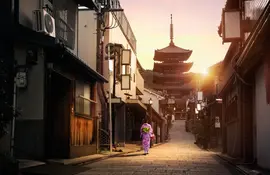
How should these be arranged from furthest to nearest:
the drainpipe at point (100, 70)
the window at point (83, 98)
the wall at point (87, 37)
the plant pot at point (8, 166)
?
the drainpipe at point (100, 70) < the wall at point (87, 37) < the window at point (83, 98) < the plant pot at point (8, 166)

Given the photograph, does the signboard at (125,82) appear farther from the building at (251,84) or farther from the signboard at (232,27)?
the signboard at (232,27)

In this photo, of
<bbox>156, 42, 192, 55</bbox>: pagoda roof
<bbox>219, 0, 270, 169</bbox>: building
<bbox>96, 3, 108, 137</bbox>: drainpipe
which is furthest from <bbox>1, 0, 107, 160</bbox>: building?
<bbox>156, 42, 192, 55</bbox>: pagoda roof

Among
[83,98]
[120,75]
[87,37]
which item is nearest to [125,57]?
[120,75]

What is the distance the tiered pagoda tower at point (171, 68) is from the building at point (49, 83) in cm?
6234

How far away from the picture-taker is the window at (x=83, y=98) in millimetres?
18859

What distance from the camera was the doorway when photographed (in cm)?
1659

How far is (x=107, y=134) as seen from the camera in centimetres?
2552

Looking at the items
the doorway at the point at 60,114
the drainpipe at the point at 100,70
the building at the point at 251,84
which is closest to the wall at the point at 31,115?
the doorway at the point at 60,114

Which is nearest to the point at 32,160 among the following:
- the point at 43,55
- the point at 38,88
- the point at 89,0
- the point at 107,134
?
the point at 38,88

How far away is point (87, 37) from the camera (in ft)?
80.0

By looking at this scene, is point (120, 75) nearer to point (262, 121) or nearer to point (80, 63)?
point (80, 63)

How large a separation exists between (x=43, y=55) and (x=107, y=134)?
12.0 m

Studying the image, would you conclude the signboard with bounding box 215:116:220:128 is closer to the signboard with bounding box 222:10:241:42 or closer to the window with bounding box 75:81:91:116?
the window with bounding box 75:81:91:116

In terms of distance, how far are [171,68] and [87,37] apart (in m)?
61.3
